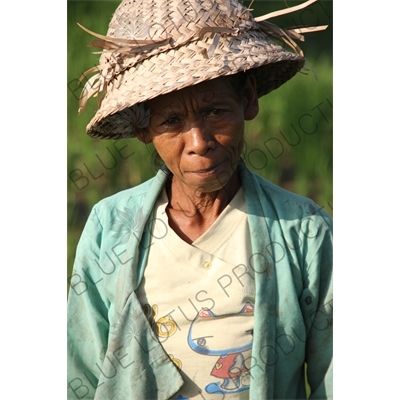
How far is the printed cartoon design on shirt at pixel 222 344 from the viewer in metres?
2.12

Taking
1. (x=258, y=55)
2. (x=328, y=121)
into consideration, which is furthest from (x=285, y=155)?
(x=258, y=55)

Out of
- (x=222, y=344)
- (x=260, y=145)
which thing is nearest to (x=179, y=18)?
(x=260, y=145)

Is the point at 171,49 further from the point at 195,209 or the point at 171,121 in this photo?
the point at 195,209

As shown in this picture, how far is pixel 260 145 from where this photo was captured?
2354mm

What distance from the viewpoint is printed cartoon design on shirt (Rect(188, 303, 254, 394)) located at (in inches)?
83.7

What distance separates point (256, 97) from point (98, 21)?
1.69ft

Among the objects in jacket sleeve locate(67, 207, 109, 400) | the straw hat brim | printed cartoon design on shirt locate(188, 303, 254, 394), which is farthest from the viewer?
jacket sleeve locate(67, 207, 109, 400)

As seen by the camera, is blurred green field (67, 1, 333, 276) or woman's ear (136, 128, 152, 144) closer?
woman's ear (136, 128, 152, 144)

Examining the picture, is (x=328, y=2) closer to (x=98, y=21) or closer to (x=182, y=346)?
(x=98, y=21)

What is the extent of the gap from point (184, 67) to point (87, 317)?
0.78m

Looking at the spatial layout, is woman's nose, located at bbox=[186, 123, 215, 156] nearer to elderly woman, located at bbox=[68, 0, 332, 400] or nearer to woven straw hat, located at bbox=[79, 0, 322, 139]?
elderly woman, located at bbox=[68, 0, 332, 400]

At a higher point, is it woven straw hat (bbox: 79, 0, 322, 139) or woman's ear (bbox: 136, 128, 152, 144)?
woven straw hat (bbox: 79, 0, 322, 139)

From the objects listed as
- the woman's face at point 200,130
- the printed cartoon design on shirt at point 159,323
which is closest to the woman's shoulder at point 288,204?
the woman's face at point 200,130

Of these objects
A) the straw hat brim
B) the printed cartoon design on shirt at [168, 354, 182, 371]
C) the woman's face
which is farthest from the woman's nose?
the printed cartoon design on shirt at [168, 354, 182, 371]
